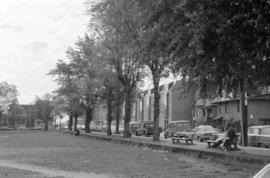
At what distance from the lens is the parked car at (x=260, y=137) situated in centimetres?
2992

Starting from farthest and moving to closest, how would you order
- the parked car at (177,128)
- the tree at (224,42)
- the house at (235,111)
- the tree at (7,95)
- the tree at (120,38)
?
the tree at (7,95) < the house at (235,111) < the parked car at (177,128) < the tree at (120,38) < the tree at (224,42)

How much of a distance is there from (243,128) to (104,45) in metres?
16.4

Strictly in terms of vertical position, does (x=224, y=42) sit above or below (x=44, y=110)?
below

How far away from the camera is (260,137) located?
3031 centimetres

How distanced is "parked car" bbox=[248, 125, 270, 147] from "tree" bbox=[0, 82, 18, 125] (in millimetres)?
87369

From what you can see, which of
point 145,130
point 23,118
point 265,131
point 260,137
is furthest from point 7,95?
point 260,137

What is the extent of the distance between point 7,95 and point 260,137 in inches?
3540

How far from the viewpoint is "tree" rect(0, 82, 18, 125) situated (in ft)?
356

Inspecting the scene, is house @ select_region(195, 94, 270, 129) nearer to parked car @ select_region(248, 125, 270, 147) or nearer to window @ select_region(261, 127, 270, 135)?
parked car @ select_region(248, 125, 270, 147)

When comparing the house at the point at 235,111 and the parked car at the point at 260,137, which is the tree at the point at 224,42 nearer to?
the parked car at the point at 260,137

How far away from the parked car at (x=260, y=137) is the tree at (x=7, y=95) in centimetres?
8737

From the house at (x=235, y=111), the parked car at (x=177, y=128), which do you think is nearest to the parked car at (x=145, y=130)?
the parked car at (x=177, y=128)

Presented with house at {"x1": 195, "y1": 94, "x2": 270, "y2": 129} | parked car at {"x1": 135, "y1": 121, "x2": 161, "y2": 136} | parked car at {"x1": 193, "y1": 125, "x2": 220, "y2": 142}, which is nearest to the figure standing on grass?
parked car at {"x1": 193, "y1": 125, "x2": 220, "y2": 142}

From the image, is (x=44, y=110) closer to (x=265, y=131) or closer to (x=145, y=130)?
(x=145, y=130)
